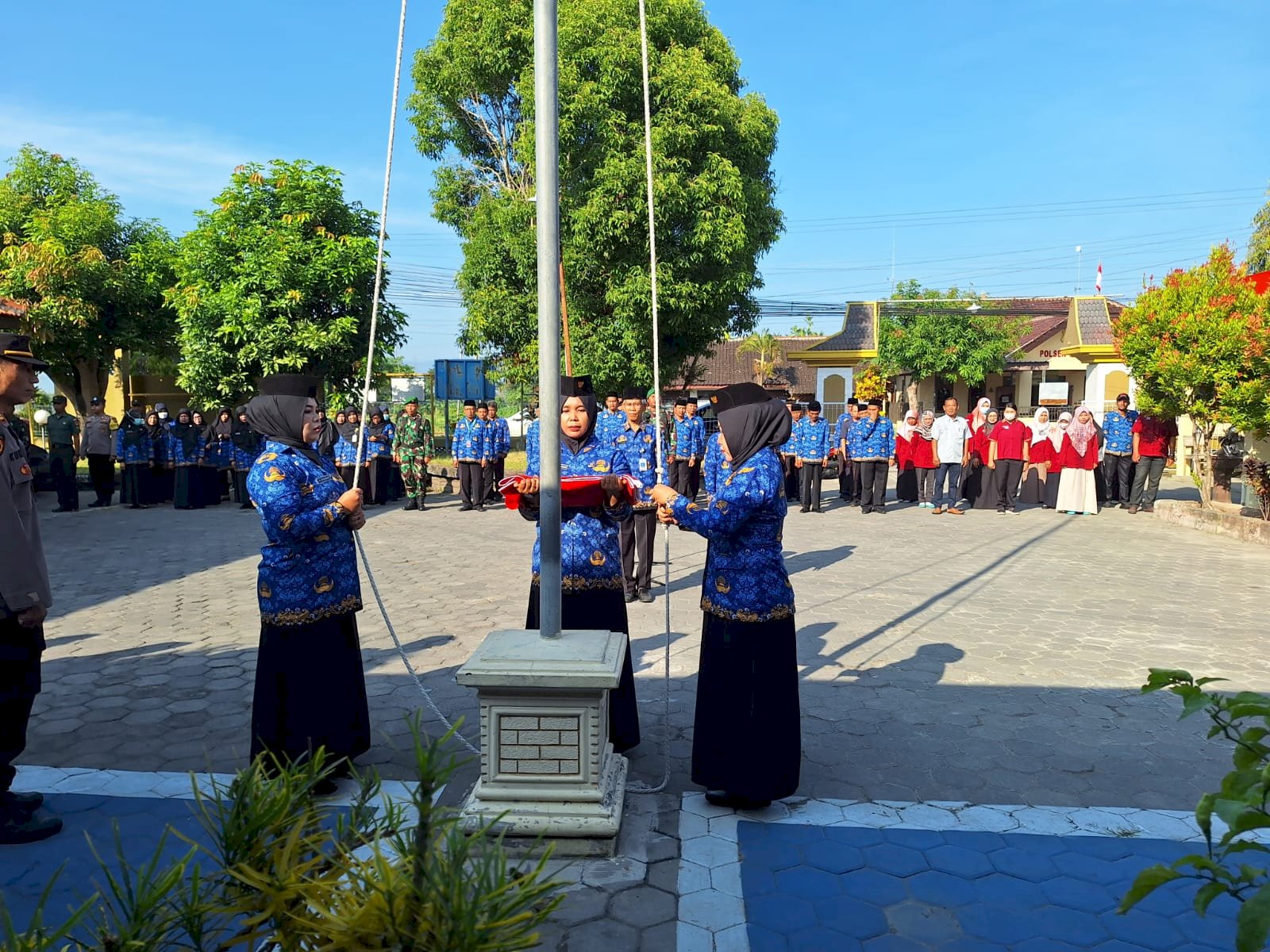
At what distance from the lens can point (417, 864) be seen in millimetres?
1520

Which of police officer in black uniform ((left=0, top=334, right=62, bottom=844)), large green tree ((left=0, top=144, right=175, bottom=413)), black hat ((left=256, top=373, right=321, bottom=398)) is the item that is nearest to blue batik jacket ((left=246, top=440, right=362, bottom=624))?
black hat ((left=256, top=373, right=321, bottom=398))

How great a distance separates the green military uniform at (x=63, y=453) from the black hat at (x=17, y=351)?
40.2 feet

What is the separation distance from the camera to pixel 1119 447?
14.8 metres

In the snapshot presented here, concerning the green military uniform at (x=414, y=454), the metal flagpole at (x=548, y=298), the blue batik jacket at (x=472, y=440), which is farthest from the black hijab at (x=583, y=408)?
the green military uniform at (x=414, y=454)

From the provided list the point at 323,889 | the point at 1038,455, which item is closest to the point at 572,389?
the point at 323,889

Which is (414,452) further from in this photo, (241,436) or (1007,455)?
(1007,455)

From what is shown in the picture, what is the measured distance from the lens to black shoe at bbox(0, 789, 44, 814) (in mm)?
3588

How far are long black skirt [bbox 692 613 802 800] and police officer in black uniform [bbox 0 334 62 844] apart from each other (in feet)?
8.98

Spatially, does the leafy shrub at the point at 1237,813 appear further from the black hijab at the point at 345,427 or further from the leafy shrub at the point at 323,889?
the black hijab at the point at 345,427

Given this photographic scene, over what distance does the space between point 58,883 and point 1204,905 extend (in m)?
3.63

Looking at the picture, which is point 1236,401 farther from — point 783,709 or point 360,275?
point 360,275

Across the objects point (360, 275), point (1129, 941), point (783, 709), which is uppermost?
point (360, 275)

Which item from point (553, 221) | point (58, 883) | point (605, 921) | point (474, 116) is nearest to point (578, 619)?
point (605, 921)

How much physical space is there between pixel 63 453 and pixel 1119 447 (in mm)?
17283
